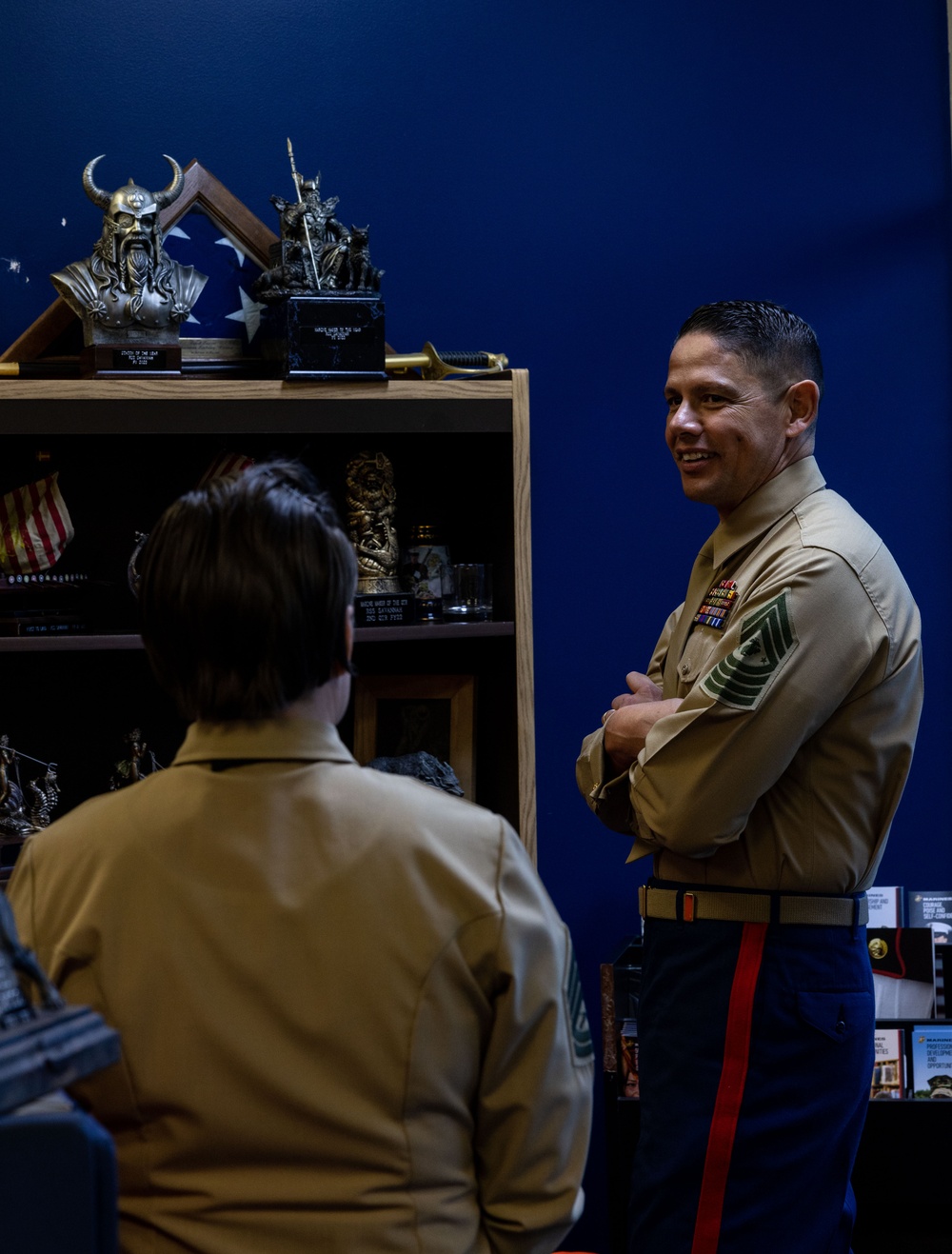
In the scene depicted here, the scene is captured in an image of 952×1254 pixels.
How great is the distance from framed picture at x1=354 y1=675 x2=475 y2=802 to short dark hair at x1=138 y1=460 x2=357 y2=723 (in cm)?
153

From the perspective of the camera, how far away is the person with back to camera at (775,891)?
180 cm

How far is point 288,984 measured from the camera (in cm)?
100

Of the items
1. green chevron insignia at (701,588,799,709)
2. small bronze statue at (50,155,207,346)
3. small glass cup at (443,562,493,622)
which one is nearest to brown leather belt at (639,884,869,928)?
green chevron insignia at (701,588,799,709)

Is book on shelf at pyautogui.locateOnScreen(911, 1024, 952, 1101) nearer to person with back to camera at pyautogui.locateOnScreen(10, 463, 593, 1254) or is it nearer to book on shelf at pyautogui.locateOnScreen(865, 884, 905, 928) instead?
book on shelf at pyautogui.locateOnScreen(865, 884, 905, 928)

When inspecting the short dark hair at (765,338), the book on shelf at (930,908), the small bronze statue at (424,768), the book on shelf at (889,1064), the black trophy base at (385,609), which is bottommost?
the book on shelf at (889,1064)

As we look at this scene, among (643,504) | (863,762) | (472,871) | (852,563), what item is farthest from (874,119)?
(472,871)

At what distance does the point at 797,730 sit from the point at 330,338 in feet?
3.56

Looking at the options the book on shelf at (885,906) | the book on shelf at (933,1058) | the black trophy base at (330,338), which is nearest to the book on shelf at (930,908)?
the book on shelf at (885,906)

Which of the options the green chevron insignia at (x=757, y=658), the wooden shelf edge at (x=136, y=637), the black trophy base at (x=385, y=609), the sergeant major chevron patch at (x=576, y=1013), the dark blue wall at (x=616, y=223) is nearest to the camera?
the sergeant major chevron patch at (x=576, y=1013)

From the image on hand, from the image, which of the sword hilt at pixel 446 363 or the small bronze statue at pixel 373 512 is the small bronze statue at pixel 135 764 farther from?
the sword hilt at pixel 446 363

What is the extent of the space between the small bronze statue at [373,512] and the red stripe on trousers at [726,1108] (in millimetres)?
1021

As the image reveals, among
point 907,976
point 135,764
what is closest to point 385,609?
point 135,764

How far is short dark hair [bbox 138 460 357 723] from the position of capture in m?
1.03

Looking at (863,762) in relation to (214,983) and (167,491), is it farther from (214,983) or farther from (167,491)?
(167,491)
